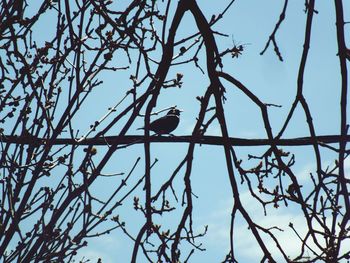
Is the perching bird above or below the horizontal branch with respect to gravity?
above

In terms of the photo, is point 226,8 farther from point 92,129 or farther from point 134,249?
point 134,249

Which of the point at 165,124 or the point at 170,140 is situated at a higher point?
the point at 165,124

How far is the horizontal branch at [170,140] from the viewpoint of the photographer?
3057 millimetres

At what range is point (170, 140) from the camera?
3.58 meters

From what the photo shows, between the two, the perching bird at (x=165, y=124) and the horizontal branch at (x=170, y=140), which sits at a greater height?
the perching bird at (x=165, y=124)

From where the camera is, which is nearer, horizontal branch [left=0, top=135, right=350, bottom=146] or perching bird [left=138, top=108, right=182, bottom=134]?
horizontal branch [left=0, top=135, right=350, bottom=146]

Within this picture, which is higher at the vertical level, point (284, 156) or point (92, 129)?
point (92, 129)

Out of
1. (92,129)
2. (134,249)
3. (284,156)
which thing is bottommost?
(134,249)

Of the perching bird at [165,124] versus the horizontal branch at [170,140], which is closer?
the horizontal branch at [170,140]

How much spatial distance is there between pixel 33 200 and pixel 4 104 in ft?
2.70

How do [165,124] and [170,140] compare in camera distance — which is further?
[165,124]

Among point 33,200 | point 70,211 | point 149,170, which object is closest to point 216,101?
point 149,170

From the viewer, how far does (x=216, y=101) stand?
11.2 feet

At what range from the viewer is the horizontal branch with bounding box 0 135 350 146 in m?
3.06
